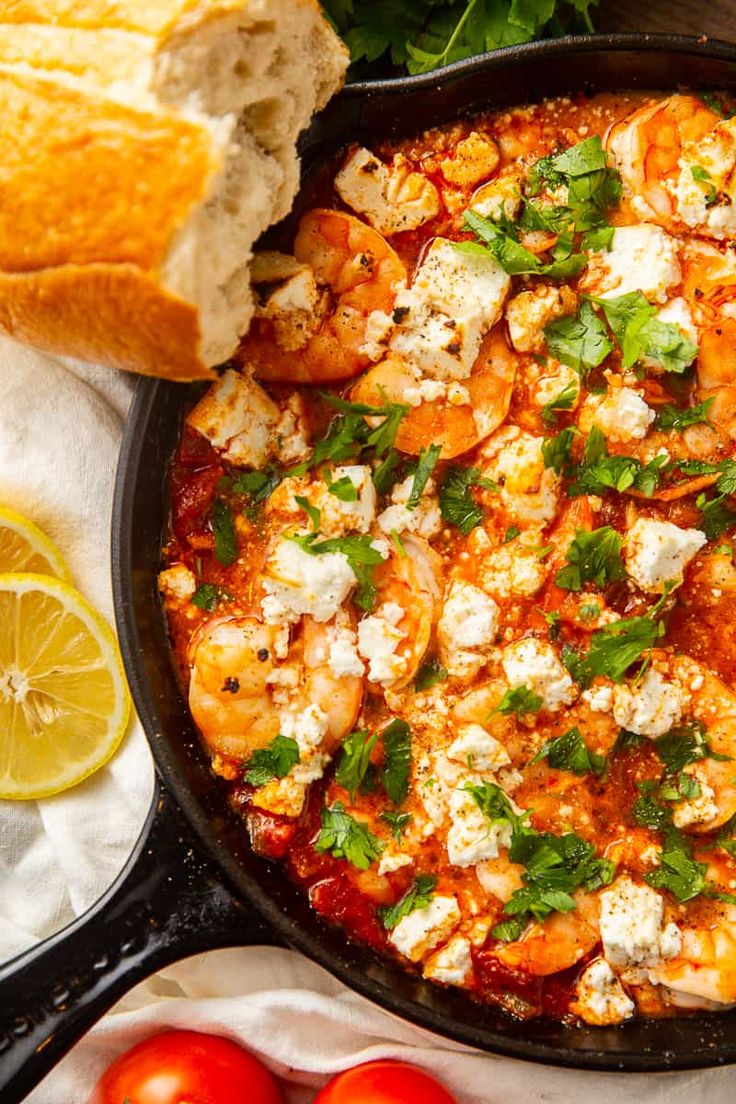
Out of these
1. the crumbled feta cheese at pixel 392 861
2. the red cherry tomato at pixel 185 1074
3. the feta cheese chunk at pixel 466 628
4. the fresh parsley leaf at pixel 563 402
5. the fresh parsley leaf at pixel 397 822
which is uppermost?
the fresh parsley leaf at pixel 563 402

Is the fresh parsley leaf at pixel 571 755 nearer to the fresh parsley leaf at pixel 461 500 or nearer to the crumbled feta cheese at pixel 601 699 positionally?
the crumbled feta cheese at pixel 601 699

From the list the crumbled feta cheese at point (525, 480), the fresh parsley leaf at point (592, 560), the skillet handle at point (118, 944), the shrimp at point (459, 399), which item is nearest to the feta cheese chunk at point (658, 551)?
the fresh parsley leaf at point (592, 560)

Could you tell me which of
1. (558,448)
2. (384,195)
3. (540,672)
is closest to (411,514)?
(558,448)

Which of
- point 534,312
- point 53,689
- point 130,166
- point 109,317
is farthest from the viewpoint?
point 53,689

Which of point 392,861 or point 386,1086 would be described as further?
point 386,1086

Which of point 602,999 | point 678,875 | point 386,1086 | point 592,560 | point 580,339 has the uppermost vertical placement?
point 580,339

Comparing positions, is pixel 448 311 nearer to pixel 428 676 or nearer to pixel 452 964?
pixel 428 676

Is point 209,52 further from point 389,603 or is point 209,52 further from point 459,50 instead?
point 389,603
